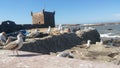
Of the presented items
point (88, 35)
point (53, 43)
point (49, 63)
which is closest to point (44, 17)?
point (88, 35)

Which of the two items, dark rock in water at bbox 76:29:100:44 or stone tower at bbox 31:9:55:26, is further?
stone tower at bbox 31:9:55:26

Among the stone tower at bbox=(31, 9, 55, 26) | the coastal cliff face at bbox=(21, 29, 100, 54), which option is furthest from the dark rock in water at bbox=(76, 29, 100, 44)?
the stone tower at bbox=(31, 9, 55, 26)

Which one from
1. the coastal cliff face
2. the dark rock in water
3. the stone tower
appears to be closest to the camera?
the coastal cliff face

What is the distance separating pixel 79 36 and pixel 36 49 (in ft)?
48.2

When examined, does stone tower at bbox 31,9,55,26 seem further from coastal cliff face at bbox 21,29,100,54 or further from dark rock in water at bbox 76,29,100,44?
coastal cliff face at bbox 21,29,100,54

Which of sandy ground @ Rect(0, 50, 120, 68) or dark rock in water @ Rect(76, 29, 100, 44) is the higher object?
sandy ground @ Rect(0, 50, 120, 68)

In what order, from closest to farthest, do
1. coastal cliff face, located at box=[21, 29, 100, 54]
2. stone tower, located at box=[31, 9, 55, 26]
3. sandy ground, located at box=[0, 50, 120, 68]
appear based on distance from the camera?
sandy ground, located at box=[0, 50, 120, 68] → coastal cliff face, located at box=[21, 29, 100, 54] → stone tower, located at box=[31, 9, 55, 26]

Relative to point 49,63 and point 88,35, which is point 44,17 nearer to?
point 88,35

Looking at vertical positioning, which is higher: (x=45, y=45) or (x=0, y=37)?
(x=0, y=37)

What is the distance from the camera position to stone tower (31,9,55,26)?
5616 cm

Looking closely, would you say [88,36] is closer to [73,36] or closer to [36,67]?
[73,36]

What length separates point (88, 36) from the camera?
1688 inches

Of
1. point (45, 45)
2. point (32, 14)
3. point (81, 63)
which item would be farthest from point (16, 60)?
point (32, 14)

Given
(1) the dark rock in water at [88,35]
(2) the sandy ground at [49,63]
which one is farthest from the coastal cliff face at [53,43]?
(2) the sandy ground at [49,63]
